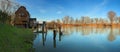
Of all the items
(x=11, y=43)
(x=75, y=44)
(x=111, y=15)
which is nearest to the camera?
(x=11, y=43)

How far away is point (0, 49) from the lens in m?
18.6

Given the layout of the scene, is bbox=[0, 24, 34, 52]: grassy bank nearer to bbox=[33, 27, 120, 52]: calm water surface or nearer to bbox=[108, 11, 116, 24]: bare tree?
bbox=[33, 27, 120, 52]: calm water surface

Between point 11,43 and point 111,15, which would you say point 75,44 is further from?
point 111,15

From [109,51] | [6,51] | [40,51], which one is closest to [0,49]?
[6,51]

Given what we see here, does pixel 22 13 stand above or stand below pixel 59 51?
above

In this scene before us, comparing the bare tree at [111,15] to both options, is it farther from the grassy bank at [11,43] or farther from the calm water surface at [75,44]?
the grassy bank at [11,43]

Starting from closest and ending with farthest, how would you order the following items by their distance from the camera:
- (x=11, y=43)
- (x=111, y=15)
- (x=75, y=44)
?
(x=11, y=43) < (x=75, y=44) < (x=111, y=15)

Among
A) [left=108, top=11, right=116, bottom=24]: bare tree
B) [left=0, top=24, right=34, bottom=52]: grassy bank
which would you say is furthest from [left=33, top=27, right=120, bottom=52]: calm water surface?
[left=108, top=11, right=116, bottom=24]: bare tree

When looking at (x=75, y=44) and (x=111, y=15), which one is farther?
(x=111, y=15)

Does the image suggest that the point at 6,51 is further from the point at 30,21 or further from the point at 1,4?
the point at 30,21

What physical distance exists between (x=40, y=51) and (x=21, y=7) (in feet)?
168

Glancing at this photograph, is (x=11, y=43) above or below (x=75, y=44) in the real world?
above

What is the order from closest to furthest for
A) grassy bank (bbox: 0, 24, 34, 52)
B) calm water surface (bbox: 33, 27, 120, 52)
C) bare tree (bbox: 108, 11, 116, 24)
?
grassy bank (bbox: 0, 24, 34, 52) < calm water surface (bbox: 33, 27, 120, 52) < bare tree (bbox: 108, 11, 116, 24)

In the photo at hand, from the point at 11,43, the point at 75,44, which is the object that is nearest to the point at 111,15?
the point at 75,44
